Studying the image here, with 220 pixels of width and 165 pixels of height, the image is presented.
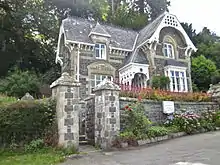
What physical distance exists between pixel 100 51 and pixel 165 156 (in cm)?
1508

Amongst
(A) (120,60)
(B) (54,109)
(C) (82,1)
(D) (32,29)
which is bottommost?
(B) (54,109)

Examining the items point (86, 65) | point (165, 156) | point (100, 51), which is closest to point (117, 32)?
point (100, 51)

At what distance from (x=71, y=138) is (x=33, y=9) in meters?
22.4

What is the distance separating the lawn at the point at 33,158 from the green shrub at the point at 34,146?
0.26 metres

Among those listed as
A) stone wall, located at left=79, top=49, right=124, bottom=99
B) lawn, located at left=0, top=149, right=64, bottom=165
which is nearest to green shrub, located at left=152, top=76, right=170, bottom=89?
stone wall, located at left=79, top=49, right=124, bottom=99

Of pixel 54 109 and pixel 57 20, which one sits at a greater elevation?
pixel 57 20

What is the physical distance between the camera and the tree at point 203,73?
93.8 feet

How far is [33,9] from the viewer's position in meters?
27.4

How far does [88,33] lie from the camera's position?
2198 cm

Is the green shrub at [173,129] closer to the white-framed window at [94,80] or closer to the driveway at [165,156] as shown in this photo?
the driveway at [165,156]

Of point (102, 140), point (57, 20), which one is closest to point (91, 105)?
point (102, 140)

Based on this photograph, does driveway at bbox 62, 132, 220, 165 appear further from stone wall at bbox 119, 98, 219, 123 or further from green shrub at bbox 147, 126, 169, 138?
stone wall at bbox 119, 98, 219, 123

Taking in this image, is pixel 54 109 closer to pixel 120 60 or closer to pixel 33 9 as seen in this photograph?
pixel 120 60

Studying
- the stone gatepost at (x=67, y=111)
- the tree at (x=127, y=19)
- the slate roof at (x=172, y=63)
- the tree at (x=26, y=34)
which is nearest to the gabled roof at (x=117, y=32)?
the slate roof at (x=172, y=63)
